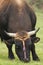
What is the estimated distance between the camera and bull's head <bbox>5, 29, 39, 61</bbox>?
474 inches

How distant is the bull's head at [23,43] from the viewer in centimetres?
1204

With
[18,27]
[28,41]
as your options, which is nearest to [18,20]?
[18,27]

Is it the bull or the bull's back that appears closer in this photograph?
the bull

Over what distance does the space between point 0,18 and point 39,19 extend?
59.7ft

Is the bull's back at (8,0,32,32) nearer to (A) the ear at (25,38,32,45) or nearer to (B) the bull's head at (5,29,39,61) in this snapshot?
(B) the bull's head at (5,29,39,61)

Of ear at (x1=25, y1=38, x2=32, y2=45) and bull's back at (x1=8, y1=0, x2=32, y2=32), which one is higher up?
bull's back at (x1=8, y1=0, x2=32, y2=32)

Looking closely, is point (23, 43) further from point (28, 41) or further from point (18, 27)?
point (18, 27)

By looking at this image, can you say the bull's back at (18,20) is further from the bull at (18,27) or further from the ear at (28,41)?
the ear at (28,41)

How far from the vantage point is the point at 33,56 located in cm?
1327

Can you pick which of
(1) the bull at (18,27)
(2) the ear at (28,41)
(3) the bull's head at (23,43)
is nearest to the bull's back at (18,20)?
(1) the bull at (18,27)

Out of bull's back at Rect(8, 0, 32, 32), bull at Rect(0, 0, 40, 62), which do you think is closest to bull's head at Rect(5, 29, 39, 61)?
bull at Rect(0, 0, 40, 62)

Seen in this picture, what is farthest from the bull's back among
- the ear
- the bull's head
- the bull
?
the ear

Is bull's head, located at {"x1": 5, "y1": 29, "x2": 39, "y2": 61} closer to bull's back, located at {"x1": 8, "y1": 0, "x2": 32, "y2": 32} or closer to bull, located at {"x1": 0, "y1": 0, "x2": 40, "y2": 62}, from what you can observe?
bull, located at {"x1": 0, "y1": 0, "x2": 40, "y2": 62}

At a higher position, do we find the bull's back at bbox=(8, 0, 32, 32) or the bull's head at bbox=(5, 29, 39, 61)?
the bull's back at bbox=(8, 0, 32, 32)
